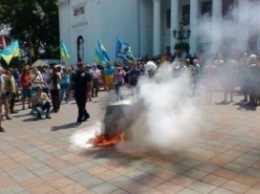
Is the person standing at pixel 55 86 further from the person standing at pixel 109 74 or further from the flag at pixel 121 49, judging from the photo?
the flag at pixel 121 49

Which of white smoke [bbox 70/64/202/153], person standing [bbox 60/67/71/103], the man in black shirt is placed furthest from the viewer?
person standing [bbox 60/67/71/103]

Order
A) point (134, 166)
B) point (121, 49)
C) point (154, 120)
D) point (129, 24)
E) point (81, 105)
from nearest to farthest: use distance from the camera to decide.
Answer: point (134, 166) → point (154, 120) → point (81, 105) → point (121, 49) → point (129, 24)

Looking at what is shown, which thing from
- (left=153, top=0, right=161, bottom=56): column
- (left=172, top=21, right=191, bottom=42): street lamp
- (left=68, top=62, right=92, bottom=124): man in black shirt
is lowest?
(left=68, top=62, right=92, bottom=124): man in black shirt

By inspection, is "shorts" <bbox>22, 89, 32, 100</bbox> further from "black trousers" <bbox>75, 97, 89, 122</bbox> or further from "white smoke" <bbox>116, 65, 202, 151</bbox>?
"white smoke" <bbox>116, 65, 202, 151</bbox>

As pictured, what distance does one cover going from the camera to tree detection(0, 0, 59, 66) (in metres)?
45.6

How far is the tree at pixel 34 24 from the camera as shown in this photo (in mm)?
45594

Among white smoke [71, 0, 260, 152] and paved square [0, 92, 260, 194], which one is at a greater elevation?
white smoke [71, 0, 260, 152]

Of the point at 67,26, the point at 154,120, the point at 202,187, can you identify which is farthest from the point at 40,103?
the point at 67,26

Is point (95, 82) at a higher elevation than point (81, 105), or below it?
higher

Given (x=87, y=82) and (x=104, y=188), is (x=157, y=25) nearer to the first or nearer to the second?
(x=87, y=82)

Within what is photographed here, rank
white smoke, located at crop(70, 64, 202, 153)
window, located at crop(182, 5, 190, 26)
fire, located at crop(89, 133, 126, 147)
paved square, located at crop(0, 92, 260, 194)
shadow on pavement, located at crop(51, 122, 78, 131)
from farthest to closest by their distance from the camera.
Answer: window, located at crop(182, 5, 190, 26) → shadow on pavement, located at crop(51, 122, 78, 131) → fire, located at crop(89, 133, 126, 147) → white smoke, located at crop(70, 64, 202, 153) → paved square, located at crop(0, 92, 260, 194)

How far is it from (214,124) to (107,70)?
850cm

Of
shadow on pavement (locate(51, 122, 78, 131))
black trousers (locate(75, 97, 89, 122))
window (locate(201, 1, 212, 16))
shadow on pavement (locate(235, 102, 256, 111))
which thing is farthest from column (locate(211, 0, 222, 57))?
shadow on pavement (locate(51, 122, 78, 131))

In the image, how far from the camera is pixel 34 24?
46812 mm
